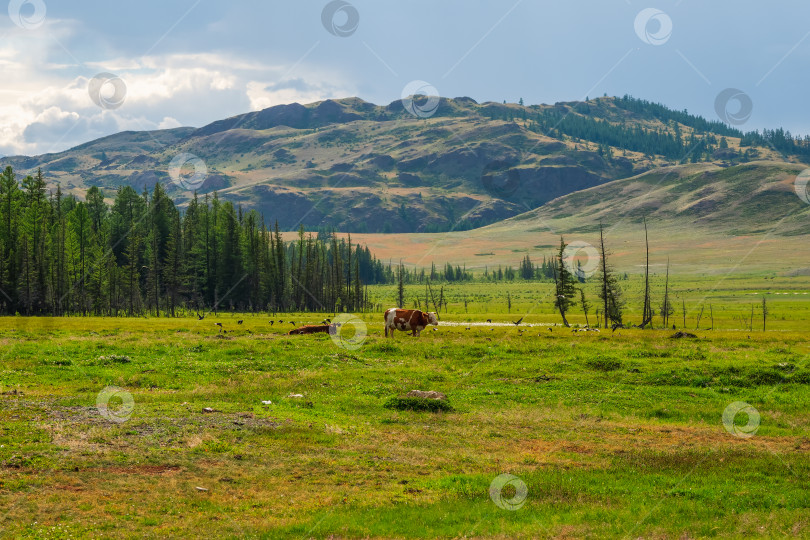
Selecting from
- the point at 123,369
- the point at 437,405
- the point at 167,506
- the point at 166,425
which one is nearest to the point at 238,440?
the point at 166,425

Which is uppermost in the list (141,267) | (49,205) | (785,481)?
(49,205)

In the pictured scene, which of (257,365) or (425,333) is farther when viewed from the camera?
(425,333)

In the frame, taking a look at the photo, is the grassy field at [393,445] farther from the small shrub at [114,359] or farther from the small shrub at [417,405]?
the small shrub at [417,405]

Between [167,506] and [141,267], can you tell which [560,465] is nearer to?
[167,506]

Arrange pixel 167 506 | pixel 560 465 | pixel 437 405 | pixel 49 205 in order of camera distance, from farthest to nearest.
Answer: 1. pixel 49 205
2. pixel 437 405
3. pixel 560 465
4. pixel 167 506

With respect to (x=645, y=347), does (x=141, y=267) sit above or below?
above

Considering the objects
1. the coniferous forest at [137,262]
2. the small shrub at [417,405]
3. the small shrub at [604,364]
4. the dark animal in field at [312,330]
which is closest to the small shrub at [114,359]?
the small shrub at [417,405]

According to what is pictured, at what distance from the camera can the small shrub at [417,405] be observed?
28.9 metres

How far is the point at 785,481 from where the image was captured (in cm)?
1858

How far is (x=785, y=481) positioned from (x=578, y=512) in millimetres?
7215

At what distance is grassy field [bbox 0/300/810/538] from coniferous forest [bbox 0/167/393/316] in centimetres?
7589

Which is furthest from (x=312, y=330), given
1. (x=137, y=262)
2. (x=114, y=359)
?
(x=137, y=262)

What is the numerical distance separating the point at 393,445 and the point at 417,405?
6.54m

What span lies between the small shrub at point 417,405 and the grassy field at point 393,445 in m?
0.46
